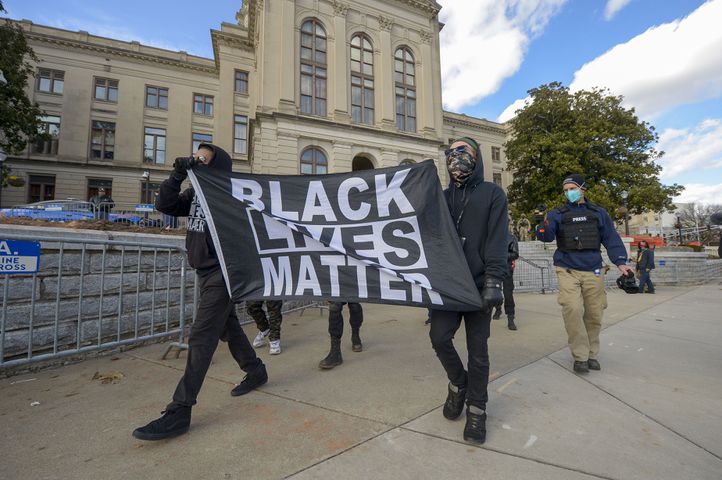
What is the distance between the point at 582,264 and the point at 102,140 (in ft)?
117

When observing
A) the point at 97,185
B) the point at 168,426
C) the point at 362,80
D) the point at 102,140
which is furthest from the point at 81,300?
the point at 102,140

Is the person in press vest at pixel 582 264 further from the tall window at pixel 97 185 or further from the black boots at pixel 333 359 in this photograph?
the tall window at pixel 97 185

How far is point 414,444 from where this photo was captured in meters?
2.12

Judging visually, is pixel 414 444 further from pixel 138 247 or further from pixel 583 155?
pixel 583 155

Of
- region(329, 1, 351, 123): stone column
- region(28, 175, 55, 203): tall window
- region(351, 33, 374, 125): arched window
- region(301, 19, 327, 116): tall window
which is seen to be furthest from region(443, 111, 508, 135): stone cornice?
region(28, 175, 55, 203): tall window

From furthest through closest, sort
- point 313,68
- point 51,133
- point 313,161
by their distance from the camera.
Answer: point 51,133
point 313,68
point 313,161

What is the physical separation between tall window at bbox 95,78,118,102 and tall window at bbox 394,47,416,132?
23.9 m

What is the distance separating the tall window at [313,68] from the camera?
21438 mm

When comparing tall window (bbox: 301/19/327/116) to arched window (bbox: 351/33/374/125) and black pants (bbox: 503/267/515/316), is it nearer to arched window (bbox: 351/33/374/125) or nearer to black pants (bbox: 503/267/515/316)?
arched window (bbox: 351/33/374/125)

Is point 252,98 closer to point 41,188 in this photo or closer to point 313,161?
point 313,161

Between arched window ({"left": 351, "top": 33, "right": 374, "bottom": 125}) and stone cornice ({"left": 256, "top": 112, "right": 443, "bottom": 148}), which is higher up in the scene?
arched window ({"left": 351, "top": 33, "right": 374, "bottom": 125})

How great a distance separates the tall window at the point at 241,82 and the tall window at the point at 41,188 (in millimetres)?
16228

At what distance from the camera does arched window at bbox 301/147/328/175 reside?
20.8 meters

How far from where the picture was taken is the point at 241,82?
3052 cm
